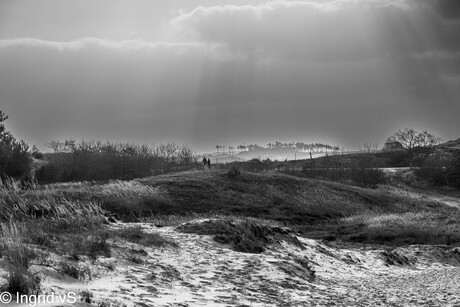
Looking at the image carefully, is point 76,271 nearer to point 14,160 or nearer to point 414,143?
point 14,160

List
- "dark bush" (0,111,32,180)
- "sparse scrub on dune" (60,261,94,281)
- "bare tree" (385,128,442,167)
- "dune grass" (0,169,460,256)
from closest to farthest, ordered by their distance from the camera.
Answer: "sparse scrub on dune" (60,261,94,281) → "dune grass" (0,169,460,256) → "dark bush" (0,111,32,180) → "bare tree" (385,128,442,167)

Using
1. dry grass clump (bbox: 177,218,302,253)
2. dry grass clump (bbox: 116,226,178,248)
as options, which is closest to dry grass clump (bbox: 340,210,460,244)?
dry grass clump (bbox: 177,218,302,253)

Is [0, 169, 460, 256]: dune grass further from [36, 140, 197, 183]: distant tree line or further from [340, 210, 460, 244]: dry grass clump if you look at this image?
[36, 140, 197, 183]: distant tree line

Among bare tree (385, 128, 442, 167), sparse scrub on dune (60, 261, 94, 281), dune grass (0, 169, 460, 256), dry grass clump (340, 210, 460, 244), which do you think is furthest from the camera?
bare tree (385, 128, 442, 167)

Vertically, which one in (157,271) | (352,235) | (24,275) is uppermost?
(24,275)

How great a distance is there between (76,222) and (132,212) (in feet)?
47.8

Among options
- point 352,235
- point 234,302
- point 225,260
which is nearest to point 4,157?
point 352,235

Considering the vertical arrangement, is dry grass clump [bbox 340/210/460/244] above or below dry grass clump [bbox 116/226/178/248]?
below

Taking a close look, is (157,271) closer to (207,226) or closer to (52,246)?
(52,246)

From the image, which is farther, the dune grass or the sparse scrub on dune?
the dune grass

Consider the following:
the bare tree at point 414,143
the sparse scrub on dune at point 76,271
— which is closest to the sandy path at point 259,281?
the sparse scrub on dune at point 76,271

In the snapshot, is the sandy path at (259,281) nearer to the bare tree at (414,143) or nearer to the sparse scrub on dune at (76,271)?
A: the sparse scrub on dune at (76,271)

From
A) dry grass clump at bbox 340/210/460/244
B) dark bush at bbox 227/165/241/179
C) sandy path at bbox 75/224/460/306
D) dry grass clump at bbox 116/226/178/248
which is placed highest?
dark bush at bbox 227/165/241/179

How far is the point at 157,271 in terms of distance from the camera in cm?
1228
